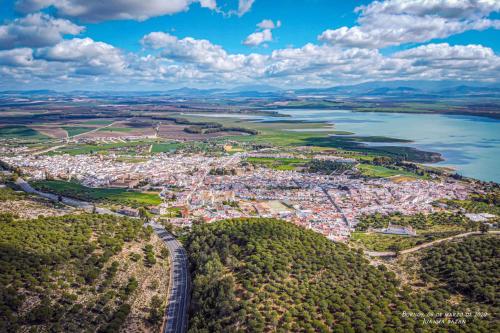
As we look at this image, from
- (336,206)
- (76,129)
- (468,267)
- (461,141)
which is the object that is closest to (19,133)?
(76,129)

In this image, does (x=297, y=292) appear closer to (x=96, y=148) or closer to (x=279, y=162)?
(x=279, y=162)

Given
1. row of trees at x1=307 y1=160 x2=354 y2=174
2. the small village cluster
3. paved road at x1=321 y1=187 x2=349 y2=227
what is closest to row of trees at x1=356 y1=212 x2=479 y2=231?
the small village cluster

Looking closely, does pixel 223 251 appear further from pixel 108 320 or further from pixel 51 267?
pixel 51 267

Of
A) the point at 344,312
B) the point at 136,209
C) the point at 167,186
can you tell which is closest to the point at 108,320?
the point at 344,312

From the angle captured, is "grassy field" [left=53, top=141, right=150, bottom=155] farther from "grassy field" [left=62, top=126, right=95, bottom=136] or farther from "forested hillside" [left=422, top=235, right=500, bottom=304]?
"forested hillside" [left=422, top=235, right=500, bottom=304]


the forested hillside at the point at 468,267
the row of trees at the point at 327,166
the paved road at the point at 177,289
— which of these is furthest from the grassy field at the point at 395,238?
the row of trees at the point at 327,166

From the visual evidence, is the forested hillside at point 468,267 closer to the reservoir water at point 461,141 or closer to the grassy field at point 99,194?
the grassy field at point 99,194

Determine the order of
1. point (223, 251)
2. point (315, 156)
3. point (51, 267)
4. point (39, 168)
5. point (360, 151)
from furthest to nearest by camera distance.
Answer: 1. point (360, 151)
2. point (315, 156)
3. point (39, 168)
4. point (223, 251)
5. point (51, 267)
